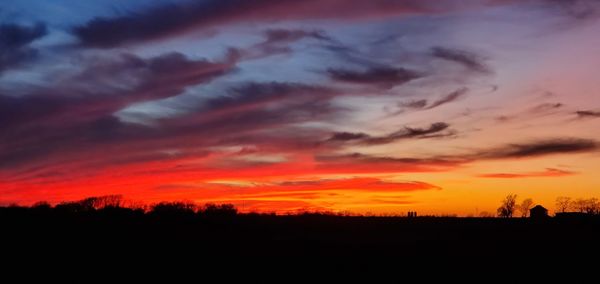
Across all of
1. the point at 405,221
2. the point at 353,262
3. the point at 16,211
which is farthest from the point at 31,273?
the point at 405,221

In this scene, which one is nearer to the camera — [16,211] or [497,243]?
[497,243]

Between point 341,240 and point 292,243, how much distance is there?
5246mm

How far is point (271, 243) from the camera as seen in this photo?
4019 centimetres

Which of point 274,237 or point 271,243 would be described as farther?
point 274,237

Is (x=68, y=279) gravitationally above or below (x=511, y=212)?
below

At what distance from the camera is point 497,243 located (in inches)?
1700

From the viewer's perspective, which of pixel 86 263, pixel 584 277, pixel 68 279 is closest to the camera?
pixel 68 279

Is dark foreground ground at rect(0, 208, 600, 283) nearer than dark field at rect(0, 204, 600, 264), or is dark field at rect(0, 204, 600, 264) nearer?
dark foreground ground at rect(0, 208, 600, 283)

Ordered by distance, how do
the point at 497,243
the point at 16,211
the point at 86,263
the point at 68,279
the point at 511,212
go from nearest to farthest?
the point at 68,279 < the point at 86,263 < the point at 497,243 < the point at 16,211 < the point at 511,212

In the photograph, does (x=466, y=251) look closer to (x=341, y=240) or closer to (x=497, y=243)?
(x=497, y=243)

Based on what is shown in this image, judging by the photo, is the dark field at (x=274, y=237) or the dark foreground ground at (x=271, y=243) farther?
the dark field at (x=274, y=237)

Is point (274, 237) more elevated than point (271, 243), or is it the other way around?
point (274, 237)

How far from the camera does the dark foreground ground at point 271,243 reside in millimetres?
31609

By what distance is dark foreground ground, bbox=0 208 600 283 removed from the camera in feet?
104
